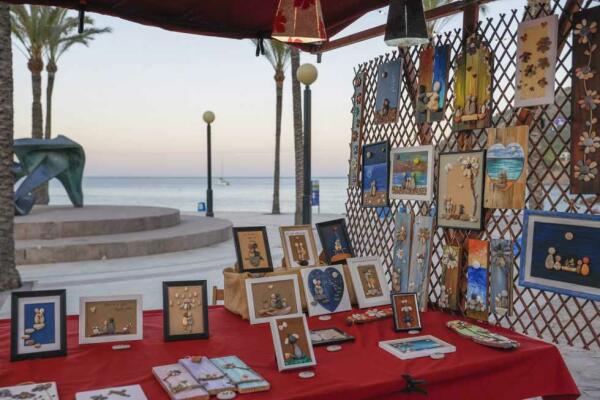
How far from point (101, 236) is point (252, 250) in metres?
6.76

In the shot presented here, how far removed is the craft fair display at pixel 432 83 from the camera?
111 inches

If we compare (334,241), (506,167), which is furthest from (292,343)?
(506,167)

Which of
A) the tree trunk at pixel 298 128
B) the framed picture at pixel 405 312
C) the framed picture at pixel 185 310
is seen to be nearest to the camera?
the framed picture at pixel 185 310

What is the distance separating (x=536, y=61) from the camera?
240 cm

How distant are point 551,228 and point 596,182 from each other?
0.89 ft

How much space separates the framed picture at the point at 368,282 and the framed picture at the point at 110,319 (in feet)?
3.71

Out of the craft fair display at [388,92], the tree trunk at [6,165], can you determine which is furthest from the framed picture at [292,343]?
the tree trunk at [6,165]

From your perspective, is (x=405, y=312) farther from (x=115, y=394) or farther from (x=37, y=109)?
(x=37, y=109)

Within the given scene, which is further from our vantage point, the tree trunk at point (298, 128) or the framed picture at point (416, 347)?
the tree trunk at point (298, 128)

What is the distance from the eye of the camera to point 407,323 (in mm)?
2424

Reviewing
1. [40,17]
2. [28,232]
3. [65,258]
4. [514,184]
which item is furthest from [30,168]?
[514,184]

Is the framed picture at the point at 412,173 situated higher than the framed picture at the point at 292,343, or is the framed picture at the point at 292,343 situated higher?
the framed picture at the point at 412,173

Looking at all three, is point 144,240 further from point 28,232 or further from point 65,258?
point 28,232

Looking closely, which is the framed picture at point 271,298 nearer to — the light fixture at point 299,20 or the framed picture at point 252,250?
the framed picture at point 252,250
